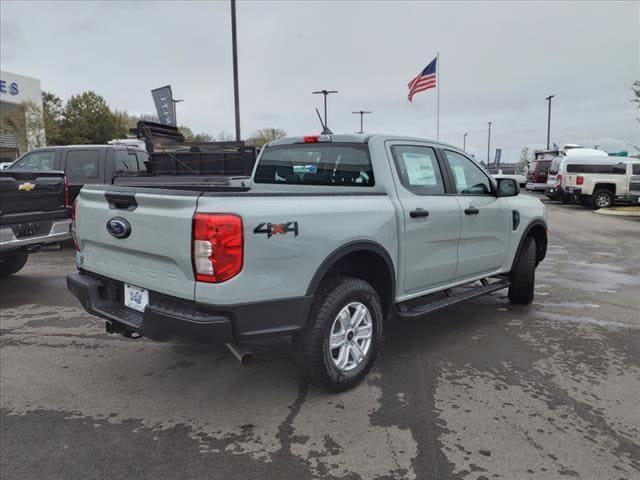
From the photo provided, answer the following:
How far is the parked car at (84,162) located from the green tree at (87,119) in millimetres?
38860

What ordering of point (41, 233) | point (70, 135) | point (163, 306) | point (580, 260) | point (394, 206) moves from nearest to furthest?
point (163, 306), point (394, 206), point (41, 233), point (580, 260), point (70, 135)

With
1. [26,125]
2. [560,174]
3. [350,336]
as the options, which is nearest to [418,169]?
[350,336]

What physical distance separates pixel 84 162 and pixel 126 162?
709mm

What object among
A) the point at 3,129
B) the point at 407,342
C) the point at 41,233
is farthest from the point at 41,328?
the point at 3,129

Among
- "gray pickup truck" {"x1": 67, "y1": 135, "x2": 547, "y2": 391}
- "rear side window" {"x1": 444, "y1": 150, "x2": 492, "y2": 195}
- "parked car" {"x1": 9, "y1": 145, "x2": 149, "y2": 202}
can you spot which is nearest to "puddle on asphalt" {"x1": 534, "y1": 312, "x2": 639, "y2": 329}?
"gray pickup truck" {"x1": 67, "y1": 135, "x2": 547, "y2": 391}

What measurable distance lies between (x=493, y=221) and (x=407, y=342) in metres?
1.49

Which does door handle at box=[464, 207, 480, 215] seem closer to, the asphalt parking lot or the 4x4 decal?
the asphalt parking lot

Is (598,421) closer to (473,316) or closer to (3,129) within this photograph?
(473,316)

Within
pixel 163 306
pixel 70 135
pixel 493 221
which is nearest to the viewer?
pixel 163 306

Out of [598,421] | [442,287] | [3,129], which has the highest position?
[3,129]

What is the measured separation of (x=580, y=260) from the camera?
363 inches

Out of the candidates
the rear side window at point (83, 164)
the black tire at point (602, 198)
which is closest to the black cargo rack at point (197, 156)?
the rear side window at point (83, 164)

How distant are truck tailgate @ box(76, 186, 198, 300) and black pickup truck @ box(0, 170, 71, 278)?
2823 millimetres

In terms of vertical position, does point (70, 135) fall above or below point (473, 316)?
above
